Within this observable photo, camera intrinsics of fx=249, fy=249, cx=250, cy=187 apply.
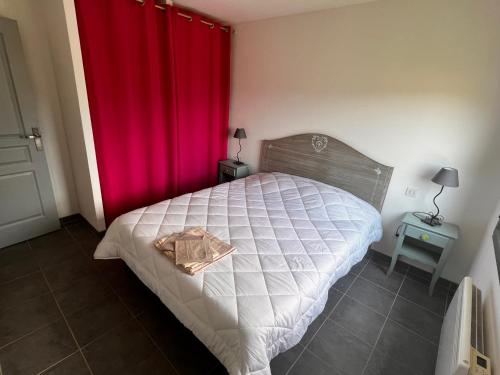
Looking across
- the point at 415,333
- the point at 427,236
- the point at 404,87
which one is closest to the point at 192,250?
the point at 415,333

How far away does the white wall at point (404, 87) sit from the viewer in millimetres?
1900

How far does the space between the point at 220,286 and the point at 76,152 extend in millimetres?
2231

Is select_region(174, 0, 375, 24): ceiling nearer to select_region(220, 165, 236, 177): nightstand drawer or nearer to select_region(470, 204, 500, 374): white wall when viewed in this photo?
select_region(220, 165, 236, 177): nightstand drawer

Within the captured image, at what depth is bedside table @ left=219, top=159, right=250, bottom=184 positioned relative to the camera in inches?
133

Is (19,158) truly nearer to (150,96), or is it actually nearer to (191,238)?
(150,96)

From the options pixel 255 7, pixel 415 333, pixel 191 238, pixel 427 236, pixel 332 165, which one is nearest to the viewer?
pixel 191 238

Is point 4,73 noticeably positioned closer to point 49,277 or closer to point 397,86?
point 49,277

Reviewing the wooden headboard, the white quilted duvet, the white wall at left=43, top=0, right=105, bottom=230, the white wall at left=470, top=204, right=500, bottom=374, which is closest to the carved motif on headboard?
the wooden headboard

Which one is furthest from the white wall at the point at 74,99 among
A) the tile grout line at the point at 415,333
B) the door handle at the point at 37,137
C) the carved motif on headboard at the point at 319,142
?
the tile grout line at the point at 415,333

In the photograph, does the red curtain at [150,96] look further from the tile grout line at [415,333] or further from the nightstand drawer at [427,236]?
the tile grout line at [415,333]

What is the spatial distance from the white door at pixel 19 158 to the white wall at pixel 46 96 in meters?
0.17

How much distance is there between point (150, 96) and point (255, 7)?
1.42 meters

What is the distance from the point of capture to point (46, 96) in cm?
245

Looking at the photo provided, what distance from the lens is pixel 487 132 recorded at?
192 cm
